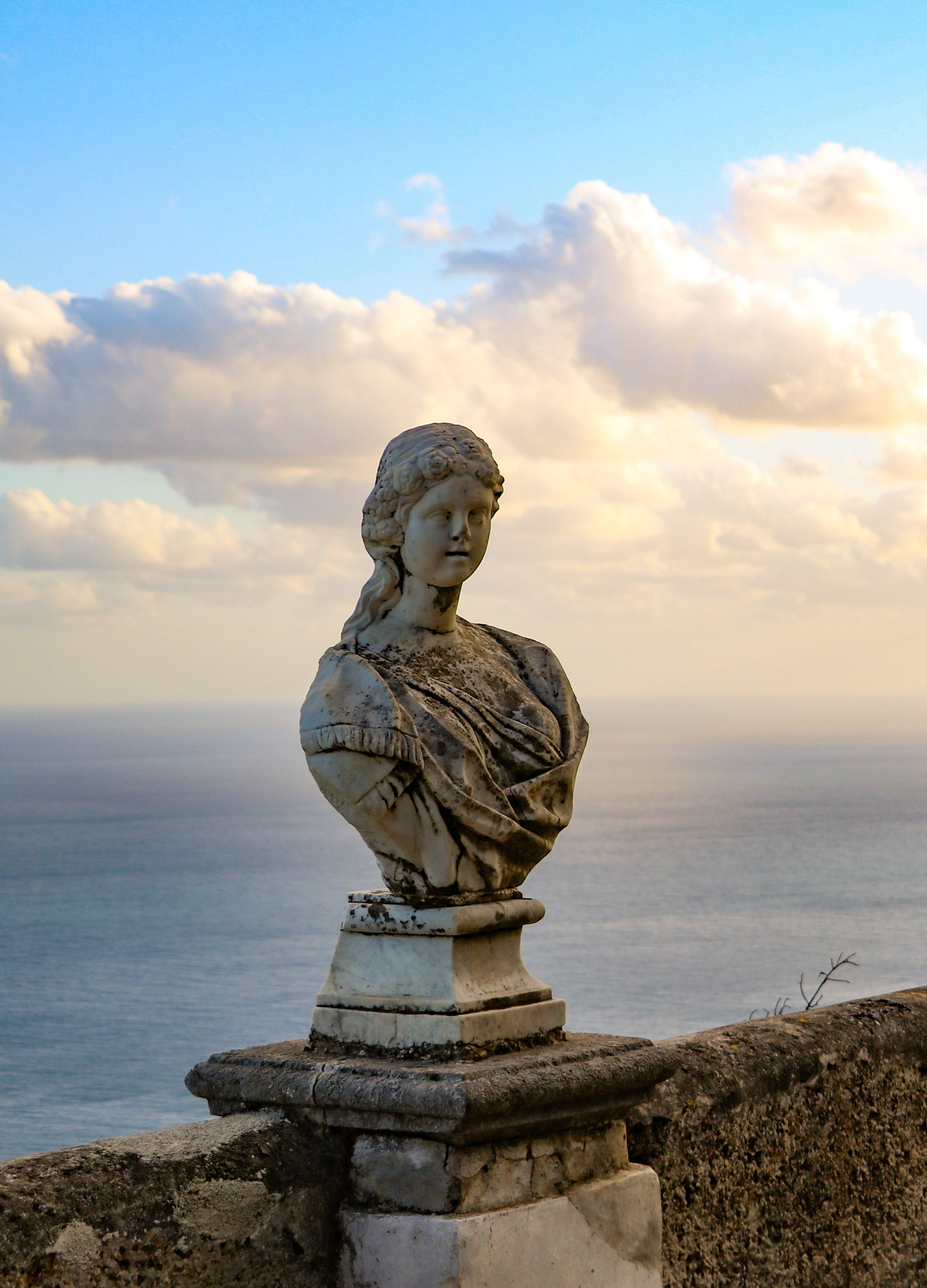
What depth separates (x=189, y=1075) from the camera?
11.9 feet

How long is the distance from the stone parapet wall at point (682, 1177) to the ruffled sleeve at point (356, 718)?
35.8 inches

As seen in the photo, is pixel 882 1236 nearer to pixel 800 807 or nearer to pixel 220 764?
pixel 800 807

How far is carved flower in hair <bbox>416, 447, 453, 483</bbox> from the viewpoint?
370 centimetres

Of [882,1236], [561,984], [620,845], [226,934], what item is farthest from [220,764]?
[882,1236]

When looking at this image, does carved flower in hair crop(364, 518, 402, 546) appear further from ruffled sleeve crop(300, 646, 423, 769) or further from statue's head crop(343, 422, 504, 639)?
ruffled sleeve crop(300, 646, 423, 769)

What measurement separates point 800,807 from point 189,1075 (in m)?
96.0

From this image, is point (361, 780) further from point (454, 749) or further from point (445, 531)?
point (445, 531)

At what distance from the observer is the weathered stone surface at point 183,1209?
300 cm

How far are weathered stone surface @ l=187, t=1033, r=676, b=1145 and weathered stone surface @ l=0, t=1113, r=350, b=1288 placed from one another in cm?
10

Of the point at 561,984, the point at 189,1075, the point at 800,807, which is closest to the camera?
the point at 189,1075

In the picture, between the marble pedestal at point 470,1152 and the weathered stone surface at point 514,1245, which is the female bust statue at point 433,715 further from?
the weathered stone surface at point 514,1245

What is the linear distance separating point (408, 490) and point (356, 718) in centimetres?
63

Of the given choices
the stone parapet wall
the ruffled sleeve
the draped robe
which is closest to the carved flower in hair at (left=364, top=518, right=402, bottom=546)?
the draped robe

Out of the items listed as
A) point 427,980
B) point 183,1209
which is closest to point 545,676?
point 427,980
